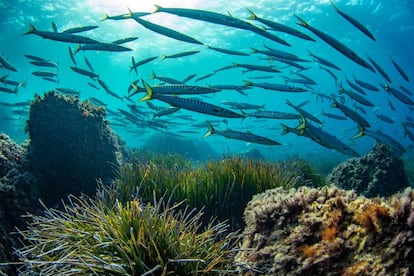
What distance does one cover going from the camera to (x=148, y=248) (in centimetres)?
251

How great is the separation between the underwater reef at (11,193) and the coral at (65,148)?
46 cm

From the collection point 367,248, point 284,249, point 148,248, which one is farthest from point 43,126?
point 367,248

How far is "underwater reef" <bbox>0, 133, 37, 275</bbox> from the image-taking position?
4308 mm

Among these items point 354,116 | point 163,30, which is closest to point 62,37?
point 163,30

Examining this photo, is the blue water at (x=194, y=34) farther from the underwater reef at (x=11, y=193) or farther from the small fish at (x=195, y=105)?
the small fish at (x=195, y=105)

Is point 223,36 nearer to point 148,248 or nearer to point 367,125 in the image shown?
point 367,125

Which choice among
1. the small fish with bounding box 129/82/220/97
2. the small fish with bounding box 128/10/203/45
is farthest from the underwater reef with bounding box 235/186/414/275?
the small fish with bounding box 128/10/203/45

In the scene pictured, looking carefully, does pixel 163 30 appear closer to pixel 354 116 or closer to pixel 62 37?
pixel 62 37

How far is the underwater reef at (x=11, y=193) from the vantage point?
4.31 meters

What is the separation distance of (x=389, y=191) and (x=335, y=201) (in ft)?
21.1

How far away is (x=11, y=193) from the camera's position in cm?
501

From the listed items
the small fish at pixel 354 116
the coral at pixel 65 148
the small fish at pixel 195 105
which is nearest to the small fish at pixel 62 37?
the coral at pixel 65 148

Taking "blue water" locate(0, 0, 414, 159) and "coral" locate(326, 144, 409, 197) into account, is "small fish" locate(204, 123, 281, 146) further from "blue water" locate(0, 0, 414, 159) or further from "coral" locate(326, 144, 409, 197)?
"blue water" locate(0, 0, 414, 159)

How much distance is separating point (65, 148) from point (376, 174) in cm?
807
